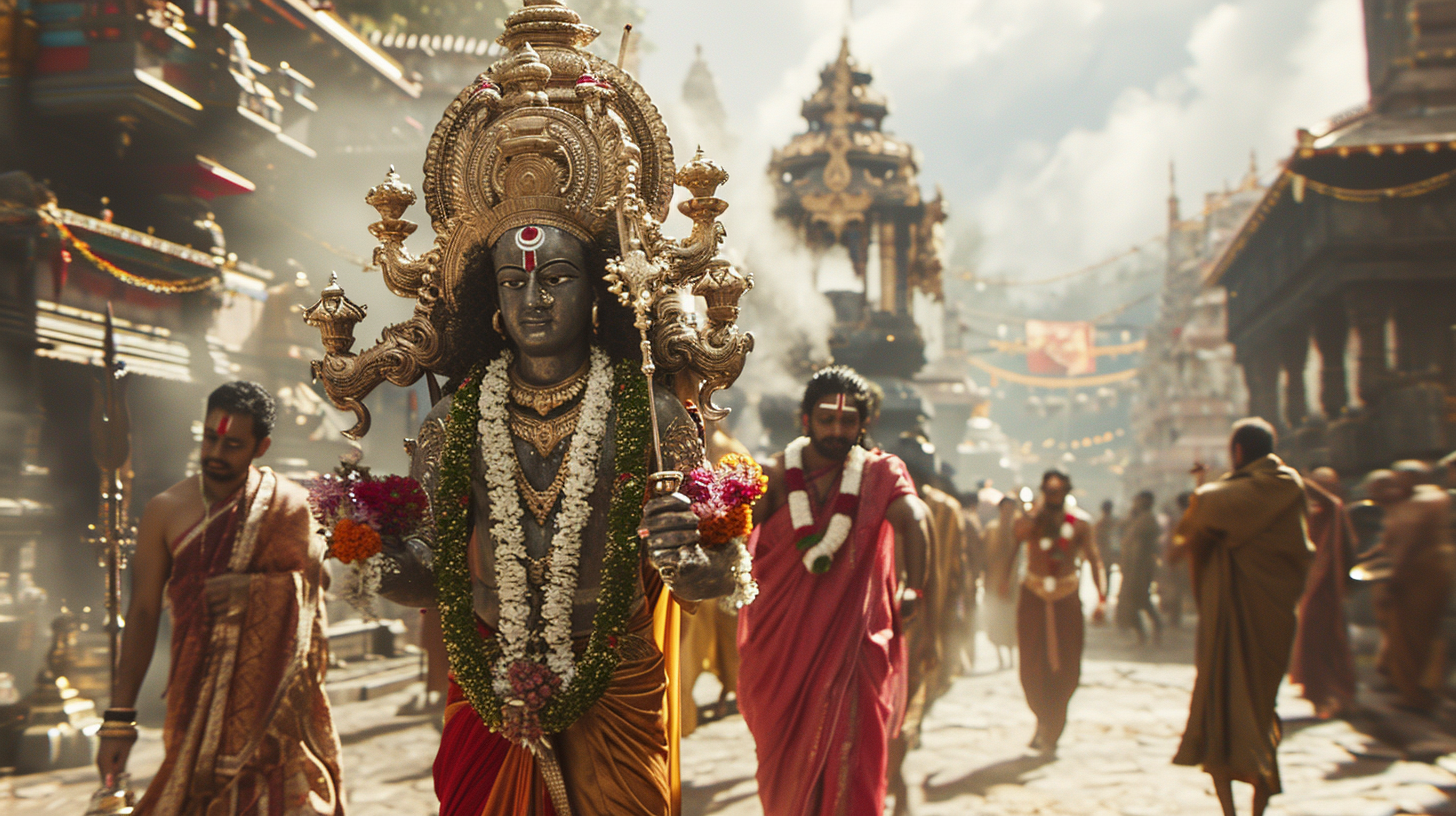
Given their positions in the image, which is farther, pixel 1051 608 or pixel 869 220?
pixel 869 220

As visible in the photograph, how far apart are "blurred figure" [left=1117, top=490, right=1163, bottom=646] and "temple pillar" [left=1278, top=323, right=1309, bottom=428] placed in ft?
28.8

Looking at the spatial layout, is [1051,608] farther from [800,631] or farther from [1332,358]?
[1332,358]

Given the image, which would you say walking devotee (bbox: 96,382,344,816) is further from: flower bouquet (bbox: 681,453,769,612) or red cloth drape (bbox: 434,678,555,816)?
flower bouquet (bbox: 681,453,769,612)

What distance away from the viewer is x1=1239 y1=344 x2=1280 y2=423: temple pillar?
25922 millimetres

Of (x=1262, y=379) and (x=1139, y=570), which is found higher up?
(x=1262, y=379)

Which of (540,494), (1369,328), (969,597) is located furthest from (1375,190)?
(540,494)

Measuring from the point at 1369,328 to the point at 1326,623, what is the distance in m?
10.5

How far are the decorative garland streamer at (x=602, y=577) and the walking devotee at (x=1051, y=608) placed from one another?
5.79 meters

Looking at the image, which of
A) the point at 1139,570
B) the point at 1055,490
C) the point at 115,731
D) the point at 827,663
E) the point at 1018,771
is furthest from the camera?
the point at 1139,570

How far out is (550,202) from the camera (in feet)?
11.1

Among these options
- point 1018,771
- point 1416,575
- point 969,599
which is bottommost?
point 1018,771

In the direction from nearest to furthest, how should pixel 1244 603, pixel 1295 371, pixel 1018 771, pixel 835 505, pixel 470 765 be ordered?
pixel 470 765
pixel 835 505
pixel 1244 603
pixel 1018 771
pixel 1295 371

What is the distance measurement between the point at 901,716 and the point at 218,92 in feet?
32.1

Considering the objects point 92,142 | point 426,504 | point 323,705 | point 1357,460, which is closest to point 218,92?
point 92,142
